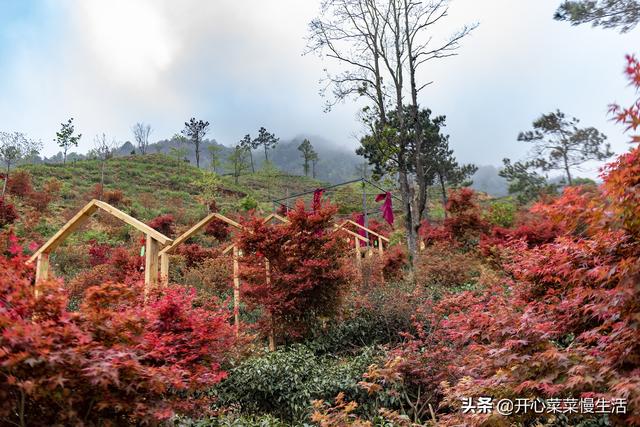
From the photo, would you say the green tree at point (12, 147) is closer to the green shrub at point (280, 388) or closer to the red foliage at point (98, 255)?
the red foliage at point (98, 255)

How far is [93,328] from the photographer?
2.65 meters

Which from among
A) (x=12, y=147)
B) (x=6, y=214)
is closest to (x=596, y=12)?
(x=6, y=214)

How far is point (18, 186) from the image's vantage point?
20.8m

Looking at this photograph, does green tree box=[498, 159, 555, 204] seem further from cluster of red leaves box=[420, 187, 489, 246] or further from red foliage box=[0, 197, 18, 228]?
red foliage box=[0, 197, 18, 228]

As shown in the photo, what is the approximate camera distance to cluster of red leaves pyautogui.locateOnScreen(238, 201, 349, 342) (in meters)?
7.24

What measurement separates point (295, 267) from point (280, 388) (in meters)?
2.42

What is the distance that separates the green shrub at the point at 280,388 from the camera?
525 centimetres

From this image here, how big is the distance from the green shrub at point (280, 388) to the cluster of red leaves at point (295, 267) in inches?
65.3

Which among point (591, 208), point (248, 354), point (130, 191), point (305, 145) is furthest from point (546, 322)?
point (305, 145)

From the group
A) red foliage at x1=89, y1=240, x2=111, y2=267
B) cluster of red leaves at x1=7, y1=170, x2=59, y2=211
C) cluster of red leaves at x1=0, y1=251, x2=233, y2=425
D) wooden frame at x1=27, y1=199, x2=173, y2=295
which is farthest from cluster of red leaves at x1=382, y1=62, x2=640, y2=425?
cluster of red leaves at x1=7, y1=170, x2=59, y2=211

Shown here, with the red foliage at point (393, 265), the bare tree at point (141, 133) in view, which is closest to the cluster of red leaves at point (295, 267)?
the red foliage at point (393, 265)

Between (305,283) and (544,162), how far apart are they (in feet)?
64.6

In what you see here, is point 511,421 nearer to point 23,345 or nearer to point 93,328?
point 93,328

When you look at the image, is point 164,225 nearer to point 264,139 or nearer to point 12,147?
point 12,147
